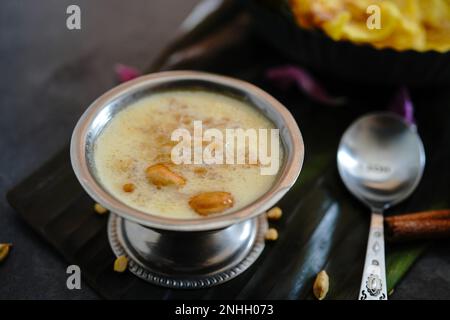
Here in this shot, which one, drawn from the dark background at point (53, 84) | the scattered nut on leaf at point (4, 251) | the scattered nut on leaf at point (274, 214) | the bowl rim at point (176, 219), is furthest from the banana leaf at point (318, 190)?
the scattered nut on leaf at point (4, 251)

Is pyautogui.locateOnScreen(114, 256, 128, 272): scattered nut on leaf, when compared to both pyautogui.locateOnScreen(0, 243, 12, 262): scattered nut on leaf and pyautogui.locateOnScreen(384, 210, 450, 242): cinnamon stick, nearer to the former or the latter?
pyautogui.locateOnScreen(0, 243, 12, 262): scattered nut on leaf

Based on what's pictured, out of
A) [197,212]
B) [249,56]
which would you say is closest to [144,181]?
[197,212]

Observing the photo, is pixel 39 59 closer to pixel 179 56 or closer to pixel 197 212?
pixel 179 56

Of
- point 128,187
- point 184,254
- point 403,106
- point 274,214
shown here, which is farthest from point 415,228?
point 128,187

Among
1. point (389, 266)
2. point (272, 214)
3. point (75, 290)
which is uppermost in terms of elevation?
point (75, 290)

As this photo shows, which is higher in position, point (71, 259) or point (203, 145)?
point (203, 145)

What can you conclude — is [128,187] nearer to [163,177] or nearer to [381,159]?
[163,177]
